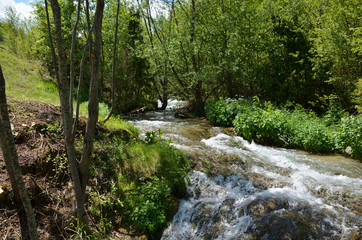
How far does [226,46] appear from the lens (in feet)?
44.4

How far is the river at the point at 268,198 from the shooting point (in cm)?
380

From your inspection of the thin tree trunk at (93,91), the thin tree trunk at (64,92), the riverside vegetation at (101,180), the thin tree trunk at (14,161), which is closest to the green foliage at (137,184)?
the riverside vegetation at (101,180)

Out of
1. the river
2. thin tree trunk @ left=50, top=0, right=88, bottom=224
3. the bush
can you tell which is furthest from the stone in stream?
the bush

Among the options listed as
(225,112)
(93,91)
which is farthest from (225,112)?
(93,91)

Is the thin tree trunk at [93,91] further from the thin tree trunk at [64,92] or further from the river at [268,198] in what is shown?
the river at [268,198]

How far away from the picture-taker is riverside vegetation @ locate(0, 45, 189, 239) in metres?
3.24

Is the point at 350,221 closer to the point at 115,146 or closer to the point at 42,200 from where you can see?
the point at 115,146

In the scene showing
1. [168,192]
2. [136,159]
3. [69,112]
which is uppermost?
[69,112]

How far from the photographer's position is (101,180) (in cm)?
408

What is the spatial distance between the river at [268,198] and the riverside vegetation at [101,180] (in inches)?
17.8

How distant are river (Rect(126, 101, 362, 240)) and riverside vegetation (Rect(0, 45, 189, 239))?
1.49ft

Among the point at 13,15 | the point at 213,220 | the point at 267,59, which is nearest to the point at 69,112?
the point at 213,220

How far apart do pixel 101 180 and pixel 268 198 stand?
3283 mm

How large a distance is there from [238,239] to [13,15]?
2994cm
